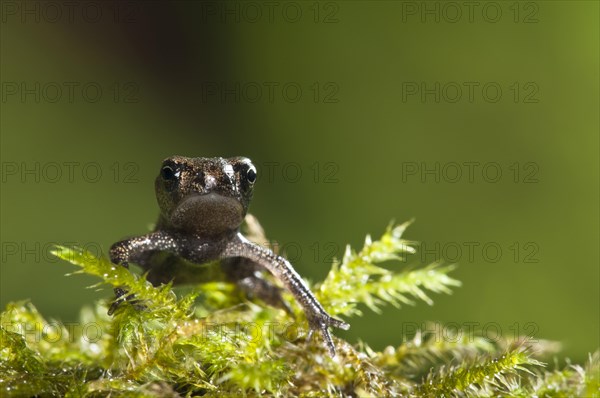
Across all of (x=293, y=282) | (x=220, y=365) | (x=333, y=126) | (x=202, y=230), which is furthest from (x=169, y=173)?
(x=333, y=126)

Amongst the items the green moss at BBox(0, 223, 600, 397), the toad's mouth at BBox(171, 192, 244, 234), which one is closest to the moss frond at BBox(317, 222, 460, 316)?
the green moss at BBox(0, 223, 600, 397)

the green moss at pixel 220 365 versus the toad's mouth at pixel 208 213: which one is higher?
the toad's mouth at pixel 208 213

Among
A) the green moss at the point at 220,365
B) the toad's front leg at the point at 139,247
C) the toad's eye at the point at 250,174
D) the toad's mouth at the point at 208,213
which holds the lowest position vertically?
the green moss at the point at 220,365

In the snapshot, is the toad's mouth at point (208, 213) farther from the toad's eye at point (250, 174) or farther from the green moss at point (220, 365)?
the green moss at point (220, 365)

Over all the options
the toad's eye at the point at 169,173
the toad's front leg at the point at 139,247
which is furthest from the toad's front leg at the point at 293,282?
the toad's eye at the point at 169,173

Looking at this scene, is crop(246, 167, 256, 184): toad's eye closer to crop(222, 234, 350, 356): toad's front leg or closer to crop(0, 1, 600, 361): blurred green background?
crop(222, 234, 350, 356): toad's front leg

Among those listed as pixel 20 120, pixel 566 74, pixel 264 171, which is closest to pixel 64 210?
pixel 20 120
